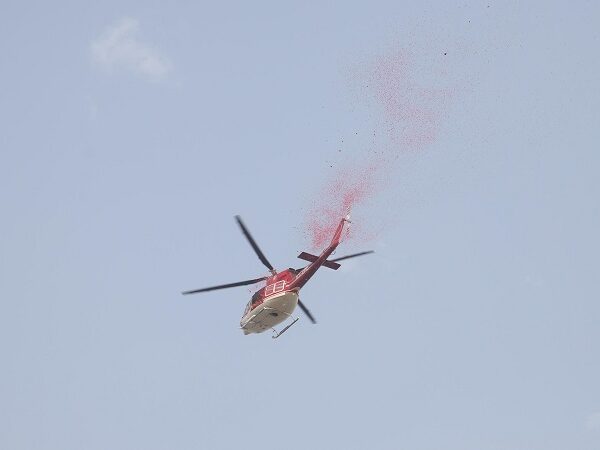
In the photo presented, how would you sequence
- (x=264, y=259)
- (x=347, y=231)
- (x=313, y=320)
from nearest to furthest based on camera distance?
(x=347, y=231), (x=264, y=259), (x=313, y=320)

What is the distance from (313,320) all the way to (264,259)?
7.79 metres

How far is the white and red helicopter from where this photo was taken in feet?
210

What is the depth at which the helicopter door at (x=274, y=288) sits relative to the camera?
216ft

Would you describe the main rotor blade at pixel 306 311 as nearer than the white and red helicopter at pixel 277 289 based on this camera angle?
No

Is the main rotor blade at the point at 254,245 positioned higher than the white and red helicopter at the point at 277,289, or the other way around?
the main rotor blade at the point at 254,245

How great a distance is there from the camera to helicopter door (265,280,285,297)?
216 feet

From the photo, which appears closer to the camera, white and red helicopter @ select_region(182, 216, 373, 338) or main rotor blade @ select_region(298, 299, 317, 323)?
white and red helicopter @ select_region(182, 216, 373, 338)

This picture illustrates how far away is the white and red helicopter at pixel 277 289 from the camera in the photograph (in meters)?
63.9

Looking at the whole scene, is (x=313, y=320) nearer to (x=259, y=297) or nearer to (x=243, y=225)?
(x=259, y=297)

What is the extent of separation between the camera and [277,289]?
2591 inches

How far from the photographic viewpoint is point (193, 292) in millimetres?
68562

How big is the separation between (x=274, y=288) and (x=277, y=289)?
1.25ft

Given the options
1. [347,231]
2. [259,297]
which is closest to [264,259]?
[259,297]

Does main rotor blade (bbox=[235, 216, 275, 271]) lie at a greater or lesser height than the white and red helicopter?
greater
